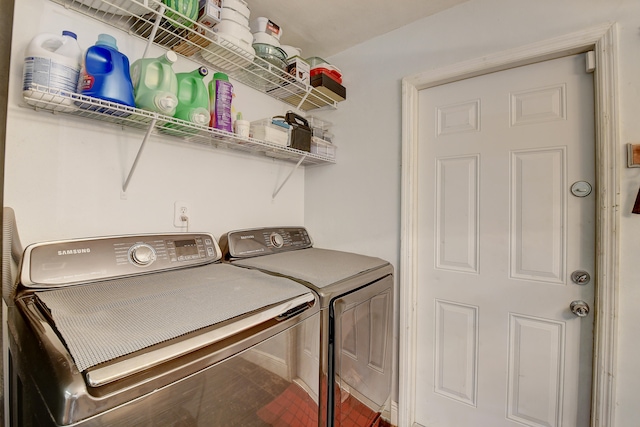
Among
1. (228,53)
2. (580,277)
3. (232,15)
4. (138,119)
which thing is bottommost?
(580,277)

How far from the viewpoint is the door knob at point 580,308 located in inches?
52.8

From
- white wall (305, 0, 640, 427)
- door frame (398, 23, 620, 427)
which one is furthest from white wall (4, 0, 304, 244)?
Result: door frame (398, 23, 620, 427)

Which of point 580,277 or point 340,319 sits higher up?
point 580,277

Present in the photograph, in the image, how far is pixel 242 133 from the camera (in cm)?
148

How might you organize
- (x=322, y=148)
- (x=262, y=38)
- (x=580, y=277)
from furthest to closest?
(x=322, y=148), (x=262, y=38), (x=580, y=277)

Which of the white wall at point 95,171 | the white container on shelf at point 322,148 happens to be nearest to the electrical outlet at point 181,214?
the white wall at point 95,171

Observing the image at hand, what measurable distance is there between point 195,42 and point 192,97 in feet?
1.03

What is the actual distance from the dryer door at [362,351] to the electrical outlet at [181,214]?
91 centimetres

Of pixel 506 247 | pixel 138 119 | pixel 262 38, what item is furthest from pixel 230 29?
pixel 506 247

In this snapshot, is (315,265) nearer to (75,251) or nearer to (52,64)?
(75,251)

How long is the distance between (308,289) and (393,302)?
0.88 metres

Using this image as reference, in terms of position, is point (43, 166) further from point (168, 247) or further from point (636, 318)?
point (636, 318)

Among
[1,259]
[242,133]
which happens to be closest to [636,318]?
[242,133]

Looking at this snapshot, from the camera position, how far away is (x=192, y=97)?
1.33 metres
